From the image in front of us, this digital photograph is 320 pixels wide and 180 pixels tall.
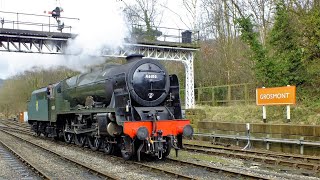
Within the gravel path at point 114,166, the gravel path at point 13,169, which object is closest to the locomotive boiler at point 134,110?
the gravel path at point 114,166

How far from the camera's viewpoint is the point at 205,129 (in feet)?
57.1

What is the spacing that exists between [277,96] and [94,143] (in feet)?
23.6

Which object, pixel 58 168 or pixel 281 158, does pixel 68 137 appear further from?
pixel 281 158

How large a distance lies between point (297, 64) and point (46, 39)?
1307 centimetres

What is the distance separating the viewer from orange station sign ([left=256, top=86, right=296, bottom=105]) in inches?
533

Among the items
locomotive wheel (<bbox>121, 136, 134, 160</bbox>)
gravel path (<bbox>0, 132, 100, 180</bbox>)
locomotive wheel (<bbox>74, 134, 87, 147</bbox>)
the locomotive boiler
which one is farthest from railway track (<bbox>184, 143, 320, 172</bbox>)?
gravel path (<bbox>0, 132, 100, 180</bbox>)

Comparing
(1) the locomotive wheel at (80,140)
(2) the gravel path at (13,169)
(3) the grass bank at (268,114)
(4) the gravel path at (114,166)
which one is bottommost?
(2) the gravel path at (13,169)

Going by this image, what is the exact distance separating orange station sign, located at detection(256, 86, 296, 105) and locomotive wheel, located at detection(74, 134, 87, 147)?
23.7 ft

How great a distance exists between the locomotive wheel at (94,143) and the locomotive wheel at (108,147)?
1.50 feet

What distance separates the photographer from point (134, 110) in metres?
10.4

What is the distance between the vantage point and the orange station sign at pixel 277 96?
1353 centimetres

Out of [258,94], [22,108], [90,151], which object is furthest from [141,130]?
[22,108]

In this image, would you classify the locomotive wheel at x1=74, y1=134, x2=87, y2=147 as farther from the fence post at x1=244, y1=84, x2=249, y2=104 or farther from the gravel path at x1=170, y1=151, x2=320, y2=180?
the fence post at x1=244, y1=84, x2=249, y2=104

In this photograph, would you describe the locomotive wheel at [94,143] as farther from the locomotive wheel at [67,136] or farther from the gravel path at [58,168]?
the locomotive wheel at [67,136]
